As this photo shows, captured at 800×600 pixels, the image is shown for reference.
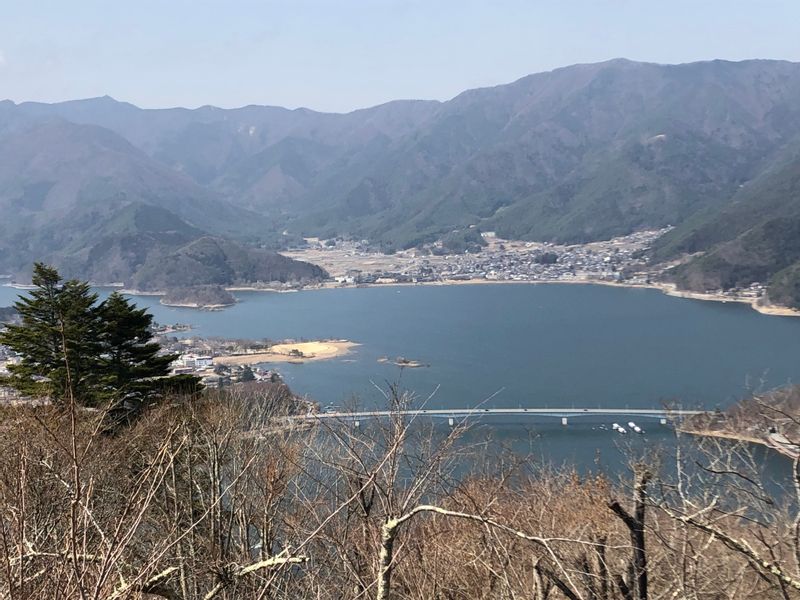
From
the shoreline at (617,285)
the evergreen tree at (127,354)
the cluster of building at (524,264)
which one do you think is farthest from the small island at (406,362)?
the cluster of building at (524,264)

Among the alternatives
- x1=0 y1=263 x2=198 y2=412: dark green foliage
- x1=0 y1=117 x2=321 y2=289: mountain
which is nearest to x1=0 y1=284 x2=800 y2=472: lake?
x1=0 y1=263 x2=198 y2=412: dark green foliage

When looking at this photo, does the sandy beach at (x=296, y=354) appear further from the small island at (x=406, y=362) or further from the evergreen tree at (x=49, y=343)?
the evergreen tree at (x=49, y=343)

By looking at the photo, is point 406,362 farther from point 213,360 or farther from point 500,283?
point 500,283

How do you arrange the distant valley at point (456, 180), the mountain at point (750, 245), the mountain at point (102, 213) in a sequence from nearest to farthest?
1. the mountain at point (750, 245)
2. the distant valley at point (456, 180)
3. the mountain at point (102, 213)

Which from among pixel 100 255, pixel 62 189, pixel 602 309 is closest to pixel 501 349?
pixel 602 309

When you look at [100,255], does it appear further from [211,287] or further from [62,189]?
[62,189]
